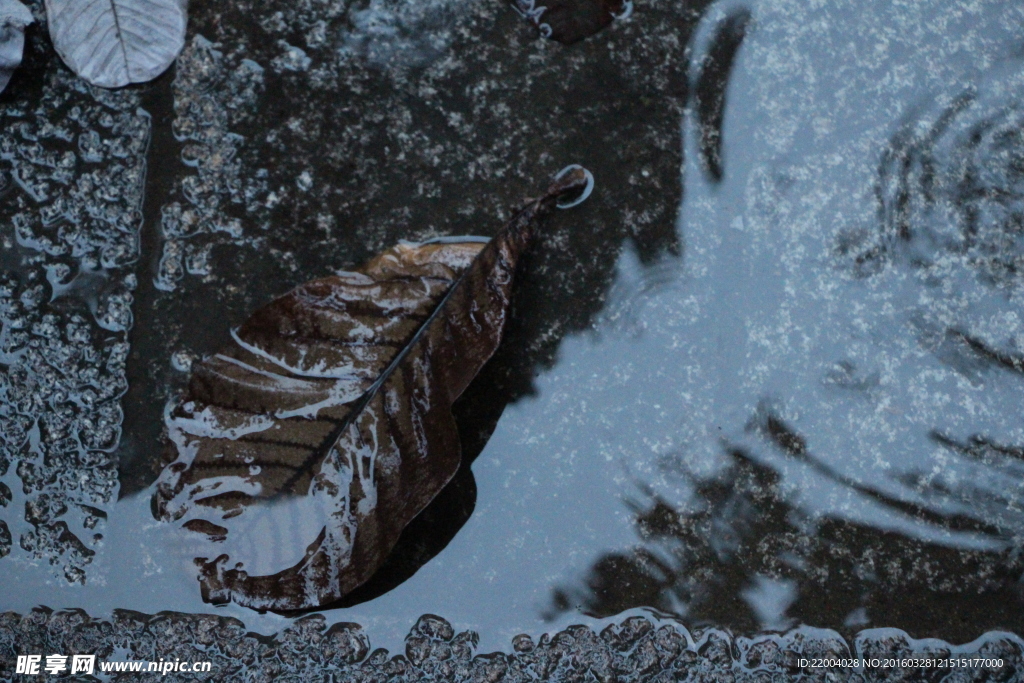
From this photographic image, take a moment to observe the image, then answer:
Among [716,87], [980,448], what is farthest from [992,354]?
[716,87]

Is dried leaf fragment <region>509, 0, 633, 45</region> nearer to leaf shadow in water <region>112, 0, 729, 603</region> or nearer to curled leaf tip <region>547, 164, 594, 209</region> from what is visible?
leaf shadow in water <region>112, 0, 729, 603</region>

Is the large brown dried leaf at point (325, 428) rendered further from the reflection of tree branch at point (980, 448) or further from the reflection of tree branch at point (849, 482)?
the reflection of tree branch at point (980, 448)

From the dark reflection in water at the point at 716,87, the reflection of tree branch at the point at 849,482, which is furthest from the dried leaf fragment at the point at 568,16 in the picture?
the reflection of tree branch at the point at 849,482

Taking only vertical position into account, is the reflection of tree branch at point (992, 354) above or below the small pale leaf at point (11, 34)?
below

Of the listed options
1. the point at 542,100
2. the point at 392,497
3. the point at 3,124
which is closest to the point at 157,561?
the point at 392,497

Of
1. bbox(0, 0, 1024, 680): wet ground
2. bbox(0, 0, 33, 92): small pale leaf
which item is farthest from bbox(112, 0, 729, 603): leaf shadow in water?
bbox(0, 0, 33, 92): small pale leaf

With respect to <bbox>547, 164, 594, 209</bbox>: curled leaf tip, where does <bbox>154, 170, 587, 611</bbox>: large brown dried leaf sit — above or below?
below
